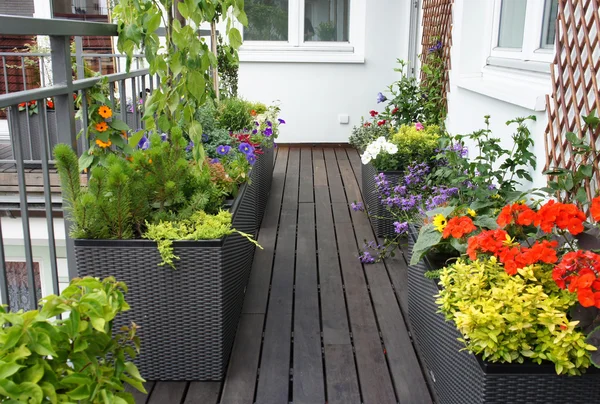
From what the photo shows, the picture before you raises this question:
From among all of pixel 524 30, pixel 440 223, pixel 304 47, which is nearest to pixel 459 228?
pixel 440 223

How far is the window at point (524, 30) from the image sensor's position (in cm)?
Answer: 276

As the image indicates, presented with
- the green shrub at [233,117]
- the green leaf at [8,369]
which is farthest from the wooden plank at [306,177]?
the green leaf at [8,369]

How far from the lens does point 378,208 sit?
3553mm

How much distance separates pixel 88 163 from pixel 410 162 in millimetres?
2018

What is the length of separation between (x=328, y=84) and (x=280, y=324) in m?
4.49

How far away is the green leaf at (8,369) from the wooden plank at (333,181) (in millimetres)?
3571

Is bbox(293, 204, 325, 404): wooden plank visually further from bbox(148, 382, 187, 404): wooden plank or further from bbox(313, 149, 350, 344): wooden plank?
bbox(148, 382, 187, 404): wooden plank

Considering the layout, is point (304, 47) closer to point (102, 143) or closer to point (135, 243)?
point (102, 143)

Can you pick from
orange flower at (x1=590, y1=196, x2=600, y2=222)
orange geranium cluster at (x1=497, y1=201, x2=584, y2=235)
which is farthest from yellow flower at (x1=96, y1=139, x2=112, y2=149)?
orange flower at (x1=590, y1=196, x2=600, y2=222)

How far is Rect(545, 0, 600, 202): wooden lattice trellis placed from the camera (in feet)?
6.85

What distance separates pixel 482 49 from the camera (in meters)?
3.75

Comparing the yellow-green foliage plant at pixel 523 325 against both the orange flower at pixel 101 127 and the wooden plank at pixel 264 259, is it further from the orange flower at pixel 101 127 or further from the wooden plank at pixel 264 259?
the orange flower at pixel 101 127

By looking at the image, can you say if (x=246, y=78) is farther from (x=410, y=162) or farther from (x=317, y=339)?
(x=317, y=339)

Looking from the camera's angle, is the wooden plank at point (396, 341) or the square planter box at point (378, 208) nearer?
the wooden plank at point (396, 341)
